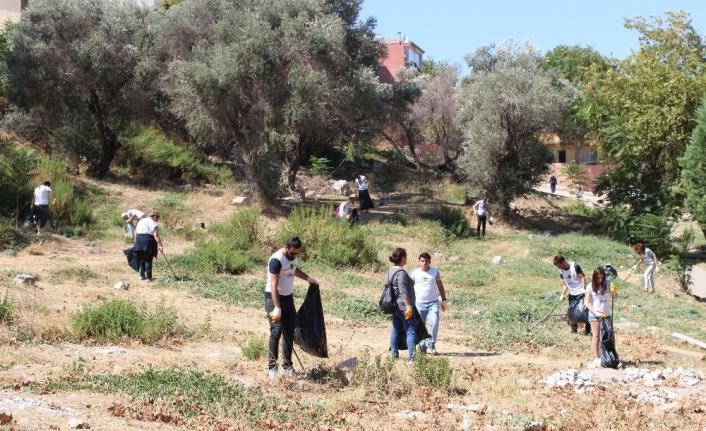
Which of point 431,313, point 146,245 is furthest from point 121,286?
point 431,313

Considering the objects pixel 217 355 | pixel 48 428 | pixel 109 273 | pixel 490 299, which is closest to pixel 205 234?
pixel 109 273

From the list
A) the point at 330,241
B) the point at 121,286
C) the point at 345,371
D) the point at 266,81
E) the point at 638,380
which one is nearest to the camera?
the point at 345,371

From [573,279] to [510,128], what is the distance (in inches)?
651

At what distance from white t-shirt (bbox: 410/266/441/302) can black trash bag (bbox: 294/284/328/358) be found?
2044 millimetres

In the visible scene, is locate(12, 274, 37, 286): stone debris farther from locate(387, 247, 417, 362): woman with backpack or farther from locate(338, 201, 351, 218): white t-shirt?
locate(338, 201, 351, 218): white t-shirt

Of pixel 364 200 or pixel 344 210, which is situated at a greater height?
pixel 364 200

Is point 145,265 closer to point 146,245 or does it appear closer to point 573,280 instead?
point 146,245

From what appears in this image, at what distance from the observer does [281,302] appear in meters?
8.33

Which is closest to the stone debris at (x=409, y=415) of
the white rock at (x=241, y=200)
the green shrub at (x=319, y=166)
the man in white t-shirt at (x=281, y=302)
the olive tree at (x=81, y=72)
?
the man in white t-shirt at (x=281, y=302)

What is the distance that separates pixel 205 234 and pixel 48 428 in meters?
14.9

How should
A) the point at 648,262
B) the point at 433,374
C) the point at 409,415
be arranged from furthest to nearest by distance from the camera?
the point at 648,262 < the point at 433,374 < the point at 409,415

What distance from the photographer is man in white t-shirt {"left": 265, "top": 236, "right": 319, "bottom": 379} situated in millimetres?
8148

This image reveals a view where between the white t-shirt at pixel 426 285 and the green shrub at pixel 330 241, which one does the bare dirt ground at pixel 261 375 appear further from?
the green shrub at pixel 330 241

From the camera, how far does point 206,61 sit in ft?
82.5
